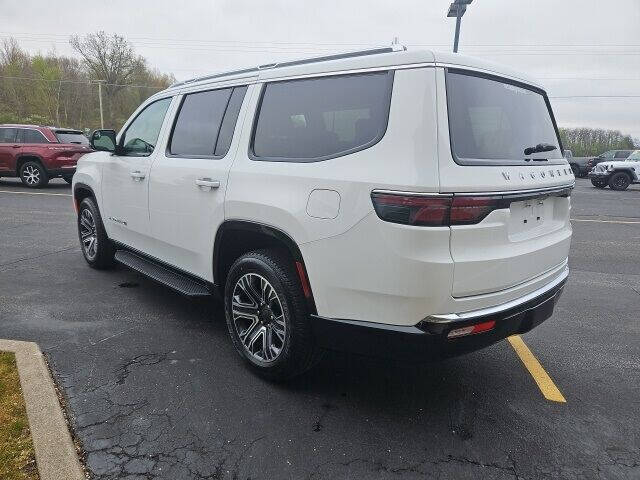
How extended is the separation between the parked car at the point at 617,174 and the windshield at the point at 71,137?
20.7 meters

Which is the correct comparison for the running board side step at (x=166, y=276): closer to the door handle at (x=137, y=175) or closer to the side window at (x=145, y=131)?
the door handle at (x=137, y=175)

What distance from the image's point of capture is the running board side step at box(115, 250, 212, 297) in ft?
11.6

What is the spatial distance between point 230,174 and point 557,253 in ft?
7.14

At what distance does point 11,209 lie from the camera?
9.88m

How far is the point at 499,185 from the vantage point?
91.0 inches

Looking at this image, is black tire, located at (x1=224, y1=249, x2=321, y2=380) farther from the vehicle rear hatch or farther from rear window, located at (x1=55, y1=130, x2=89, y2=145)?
rear window, located at (x1=55, y1=130, x2=89, y2=145)

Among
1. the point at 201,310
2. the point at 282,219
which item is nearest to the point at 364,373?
the point at 282,219

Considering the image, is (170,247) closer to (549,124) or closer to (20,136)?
(549,124)

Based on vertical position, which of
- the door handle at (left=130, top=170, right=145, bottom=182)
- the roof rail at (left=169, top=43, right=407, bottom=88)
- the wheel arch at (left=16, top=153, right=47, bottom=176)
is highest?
the roof rail at (left=169, top=43, right=407, bottom=88)

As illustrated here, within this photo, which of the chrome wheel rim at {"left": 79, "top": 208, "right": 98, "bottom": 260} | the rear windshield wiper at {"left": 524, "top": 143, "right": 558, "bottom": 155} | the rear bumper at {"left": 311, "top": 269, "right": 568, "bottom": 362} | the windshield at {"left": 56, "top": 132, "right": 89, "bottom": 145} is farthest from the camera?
the windshield at {"left": 56, "top": 132, "right": 89, "bottom": 145}

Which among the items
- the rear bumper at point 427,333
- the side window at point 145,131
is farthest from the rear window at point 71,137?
the rear bumper at point 427,333

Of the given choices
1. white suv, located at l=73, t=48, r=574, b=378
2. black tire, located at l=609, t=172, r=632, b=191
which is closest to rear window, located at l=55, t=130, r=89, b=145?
white suv, located at l=73, t=48, r=574, b=378

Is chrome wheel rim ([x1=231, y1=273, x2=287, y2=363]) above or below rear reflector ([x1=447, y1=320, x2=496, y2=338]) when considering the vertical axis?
below

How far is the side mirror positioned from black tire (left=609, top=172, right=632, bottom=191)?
2164 centimetres
